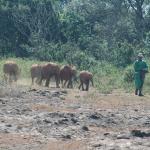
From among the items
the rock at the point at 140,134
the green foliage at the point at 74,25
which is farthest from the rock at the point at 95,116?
the green foliage at the point at 74,25

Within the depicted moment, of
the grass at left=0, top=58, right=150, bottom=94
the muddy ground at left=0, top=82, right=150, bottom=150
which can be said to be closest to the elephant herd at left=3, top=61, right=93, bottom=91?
the grass at left=0, top=58, right=150, bottom=94

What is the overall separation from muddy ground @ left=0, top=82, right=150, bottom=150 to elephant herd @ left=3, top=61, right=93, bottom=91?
148 inches

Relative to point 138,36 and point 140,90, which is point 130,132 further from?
point 138,36

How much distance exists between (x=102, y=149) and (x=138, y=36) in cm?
3069

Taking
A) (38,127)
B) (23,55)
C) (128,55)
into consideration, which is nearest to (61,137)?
(38,127)

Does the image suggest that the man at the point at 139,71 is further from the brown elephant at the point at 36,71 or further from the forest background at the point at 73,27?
the forest background at the point at 73,27

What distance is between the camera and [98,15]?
41656mm

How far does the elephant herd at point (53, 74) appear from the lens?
23094 mm

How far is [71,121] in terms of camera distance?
13.1 m

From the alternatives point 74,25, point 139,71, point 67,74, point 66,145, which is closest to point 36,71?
point 67,74

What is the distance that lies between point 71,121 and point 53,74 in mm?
10297

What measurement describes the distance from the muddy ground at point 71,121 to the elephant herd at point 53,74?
3756 mm

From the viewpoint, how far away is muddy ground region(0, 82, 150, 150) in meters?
10.7

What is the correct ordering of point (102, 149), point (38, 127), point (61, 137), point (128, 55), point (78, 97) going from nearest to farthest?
point (102, 149) < point (61, 137) < point (38, 127) < point (78, 97) < point (128, 55)
